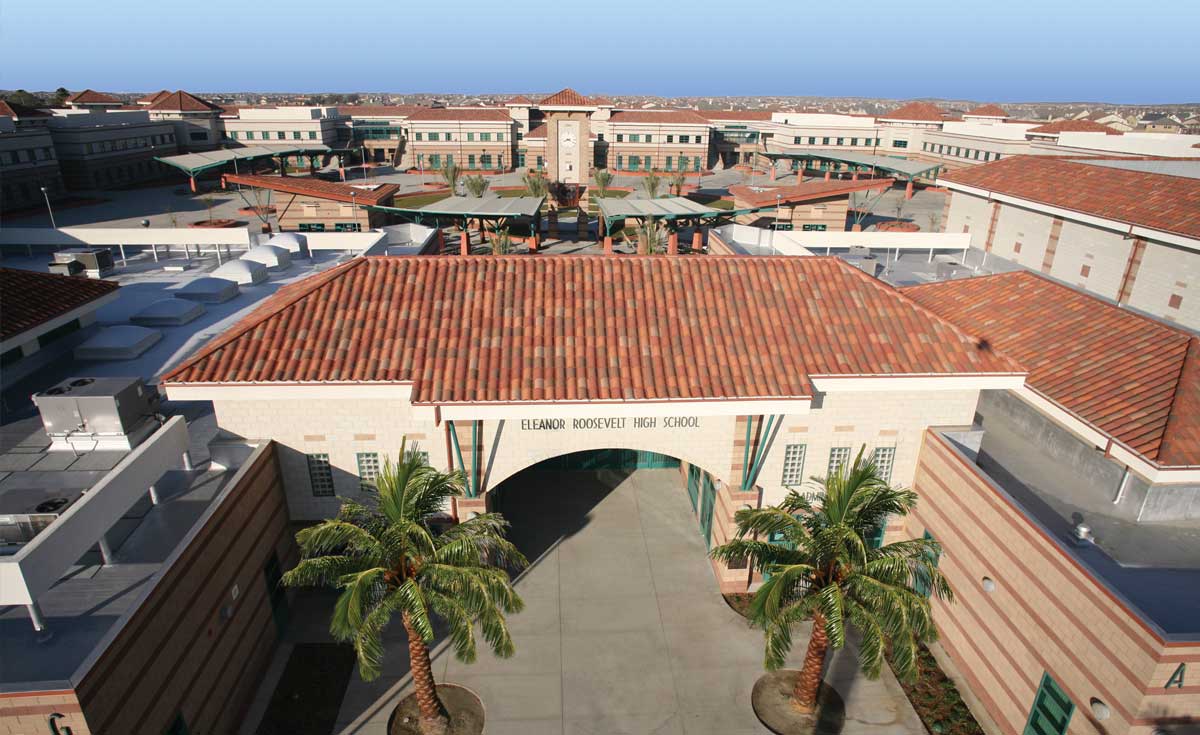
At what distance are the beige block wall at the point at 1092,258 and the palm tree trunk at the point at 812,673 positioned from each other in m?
27.5

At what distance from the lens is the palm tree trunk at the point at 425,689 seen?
46.3 ft

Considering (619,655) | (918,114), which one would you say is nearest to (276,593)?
(619,655)

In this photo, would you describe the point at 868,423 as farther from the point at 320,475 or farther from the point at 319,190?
the point at 319,190

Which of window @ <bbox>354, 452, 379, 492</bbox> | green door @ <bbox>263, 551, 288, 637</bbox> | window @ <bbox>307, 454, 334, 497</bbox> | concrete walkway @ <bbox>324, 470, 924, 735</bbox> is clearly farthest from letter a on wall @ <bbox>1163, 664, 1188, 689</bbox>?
green door @ <bbox>263, 551, 288, 637</bbox>

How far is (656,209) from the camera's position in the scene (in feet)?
153

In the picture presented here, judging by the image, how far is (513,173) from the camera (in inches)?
3642

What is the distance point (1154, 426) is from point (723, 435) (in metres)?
10.1

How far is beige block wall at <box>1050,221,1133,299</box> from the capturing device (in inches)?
1243

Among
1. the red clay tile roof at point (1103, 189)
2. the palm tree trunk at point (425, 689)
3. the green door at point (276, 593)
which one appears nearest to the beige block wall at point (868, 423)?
the palm tree trunk at point (425, 689)

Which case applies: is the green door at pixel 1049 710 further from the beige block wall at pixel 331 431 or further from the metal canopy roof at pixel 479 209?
the metal canopy roof at pixel 479 209

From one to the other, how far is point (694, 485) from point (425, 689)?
11926 millimetres

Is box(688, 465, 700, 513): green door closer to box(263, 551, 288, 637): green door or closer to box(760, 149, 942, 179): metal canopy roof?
box(263, 551, 288, 637): green door

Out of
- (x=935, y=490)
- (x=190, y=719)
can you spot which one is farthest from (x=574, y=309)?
(x=190, y=719)

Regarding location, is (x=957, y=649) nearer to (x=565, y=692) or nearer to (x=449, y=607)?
(x=565, y=692)
